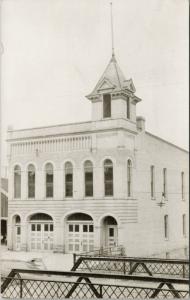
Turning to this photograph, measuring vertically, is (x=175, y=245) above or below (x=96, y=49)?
below

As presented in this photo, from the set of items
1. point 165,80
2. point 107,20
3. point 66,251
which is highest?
point 107,20

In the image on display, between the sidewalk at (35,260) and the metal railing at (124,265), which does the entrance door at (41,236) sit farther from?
the metal railing at (124,265)

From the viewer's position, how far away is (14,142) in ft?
18.4

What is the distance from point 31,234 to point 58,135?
1343mm

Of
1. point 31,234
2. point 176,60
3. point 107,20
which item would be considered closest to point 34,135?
point 31,234

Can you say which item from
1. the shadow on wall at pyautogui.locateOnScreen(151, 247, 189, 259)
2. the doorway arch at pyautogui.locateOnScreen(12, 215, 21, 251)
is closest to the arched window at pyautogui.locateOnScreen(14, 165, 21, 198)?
the doorway arch at pyautogui.locateOnScreen(12, 215, 21, 251)

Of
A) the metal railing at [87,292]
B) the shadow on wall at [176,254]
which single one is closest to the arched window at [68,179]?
the metal railing at [87,292]

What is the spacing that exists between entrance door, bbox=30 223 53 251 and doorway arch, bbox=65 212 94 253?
0.22 meters

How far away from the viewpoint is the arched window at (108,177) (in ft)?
17.1

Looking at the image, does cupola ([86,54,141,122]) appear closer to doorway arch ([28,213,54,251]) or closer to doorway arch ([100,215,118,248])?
doorway arch ([100,215,118,248])

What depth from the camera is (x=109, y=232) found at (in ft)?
17.0

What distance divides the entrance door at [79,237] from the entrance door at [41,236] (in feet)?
0.80

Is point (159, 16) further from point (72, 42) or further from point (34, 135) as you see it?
point (34, 135)

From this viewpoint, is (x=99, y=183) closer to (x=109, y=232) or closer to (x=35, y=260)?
(x=109, y=232)
